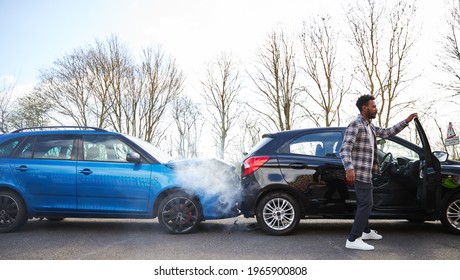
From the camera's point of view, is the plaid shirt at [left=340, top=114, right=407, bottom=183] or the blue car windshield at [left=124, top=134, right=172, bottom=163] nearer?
the plaid shirt at [left=340, top=114, right=407, bottom=183]

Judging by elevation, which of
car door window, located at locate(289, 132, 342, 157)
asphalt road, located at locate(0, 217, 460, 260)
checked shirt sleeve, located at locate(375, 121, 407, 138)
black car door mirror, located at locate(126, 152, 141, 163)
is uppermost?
checked shirt sleeve, located at locate(375, 121, 407, 138)

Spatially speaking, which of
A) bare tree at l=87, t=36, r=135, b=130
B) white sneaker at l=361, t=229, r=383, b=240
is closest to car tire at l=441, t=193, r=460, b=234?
white sneaker at l=361, t=229, r=383, b=240

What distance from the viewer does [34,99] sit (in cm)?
2414

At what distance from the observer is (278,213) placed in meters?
5.71

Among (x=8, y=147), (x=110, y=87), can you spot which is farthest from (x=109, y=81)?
(x=8, y=147)

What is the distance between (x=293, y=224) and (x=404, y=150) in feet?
6.80

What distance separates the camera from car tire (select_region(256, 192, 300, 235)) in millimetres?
5664

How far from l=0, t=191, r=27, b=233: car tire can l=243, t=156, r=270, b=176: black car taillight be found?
143 inches

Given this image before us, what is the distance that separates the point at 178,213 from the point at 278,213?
5.06ft

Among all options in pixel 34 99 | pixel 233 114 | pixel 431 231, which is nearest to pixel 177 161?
pixel 431 231

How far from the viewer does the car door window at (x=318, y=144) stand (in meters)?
5.79

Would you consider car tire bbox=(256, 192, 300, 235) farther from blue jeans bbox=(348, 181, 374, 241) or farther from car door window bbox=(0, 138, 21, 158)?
car door window bbox=(0, 138, 21, 158)

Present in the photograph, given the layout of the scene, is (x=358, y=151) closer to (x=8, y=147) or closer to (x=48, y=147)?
(x=48, y=147)
